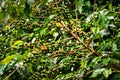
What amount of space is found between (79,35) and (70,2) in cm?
69

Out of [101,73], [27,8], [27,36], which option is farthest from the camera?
[27,36]

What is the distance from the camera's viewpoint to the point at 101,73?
138 centimetres

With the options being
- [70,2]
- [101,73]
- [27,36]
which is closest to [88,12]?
[70,2]

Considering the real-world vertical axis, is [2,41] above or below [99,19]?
below

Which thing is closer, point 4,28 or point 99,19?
point 99,19

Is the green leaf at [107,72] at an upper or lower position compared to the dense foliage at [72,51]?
lower

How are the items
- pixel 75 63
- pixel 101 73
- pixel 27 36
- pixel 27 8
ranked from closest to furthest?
1. pixel 27 8
2. pixel 101 73
3. pixel 75 63
4. pixel 27 36

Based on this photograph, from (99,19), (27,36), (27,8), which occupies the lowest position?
(27,36)

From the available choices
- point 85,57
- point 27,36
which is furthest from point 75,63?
point 27,36

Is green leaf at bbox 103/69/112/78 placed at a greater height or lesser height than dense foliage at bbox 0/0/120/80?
lesser

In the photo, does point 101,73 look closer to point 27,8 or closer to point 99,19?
point 99,19

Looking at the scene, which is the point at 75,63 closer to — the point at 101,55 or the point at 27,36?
the point at 101,55

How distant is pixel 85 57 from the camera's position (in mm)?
1393

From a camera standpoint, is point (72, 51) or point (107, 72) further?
point (72, 51)
